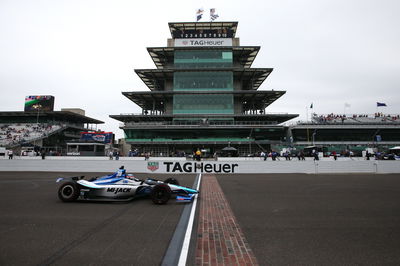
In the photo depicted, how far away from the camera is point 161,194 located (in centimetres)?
710

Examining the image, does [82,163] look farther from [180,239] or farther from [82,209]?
[180,239]

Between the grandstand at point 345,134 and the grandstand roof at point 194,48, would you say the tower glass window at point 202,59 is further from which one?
the grandstand at point 345,134

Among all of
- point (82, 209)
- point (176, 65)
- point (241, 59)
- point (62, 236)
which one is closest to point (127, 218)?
point (62, 236)

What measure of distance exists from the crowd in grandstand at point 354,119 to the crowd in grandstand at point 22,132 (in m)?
72.9

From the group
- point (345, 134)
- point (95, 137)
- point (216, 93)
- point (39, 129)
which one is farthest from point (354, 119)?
point (39, 129)

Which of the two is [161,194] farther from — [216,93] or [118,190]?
[216,93]

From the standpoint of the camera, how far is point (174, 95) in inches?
2132

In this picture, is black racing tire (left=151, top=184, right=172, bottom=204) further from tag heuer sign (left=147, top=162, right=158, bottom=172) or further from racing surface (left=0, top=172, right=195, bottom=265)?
tag heuer sign (left=147, top=162, right=158, bottom=172)

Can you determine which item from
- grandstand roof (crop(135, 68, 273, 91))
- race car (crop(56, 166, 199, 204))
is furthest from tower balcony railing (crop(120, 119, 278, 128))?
race car (crop(56, 166, 199, 204))

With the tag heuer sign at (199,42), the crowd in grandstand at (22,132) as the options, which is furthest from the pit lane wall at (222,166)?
the tag heuer sign at (199,42)

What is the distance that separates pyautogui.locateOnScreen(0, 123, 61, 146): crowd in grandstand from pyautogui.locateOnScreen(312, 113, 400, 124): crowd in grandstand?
239 ft

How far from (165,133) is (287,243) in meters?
50.0

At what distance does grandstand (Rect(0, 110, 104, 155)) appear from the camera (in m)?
50.8

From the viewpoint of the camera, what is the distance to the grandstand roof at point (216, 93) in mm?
53719
